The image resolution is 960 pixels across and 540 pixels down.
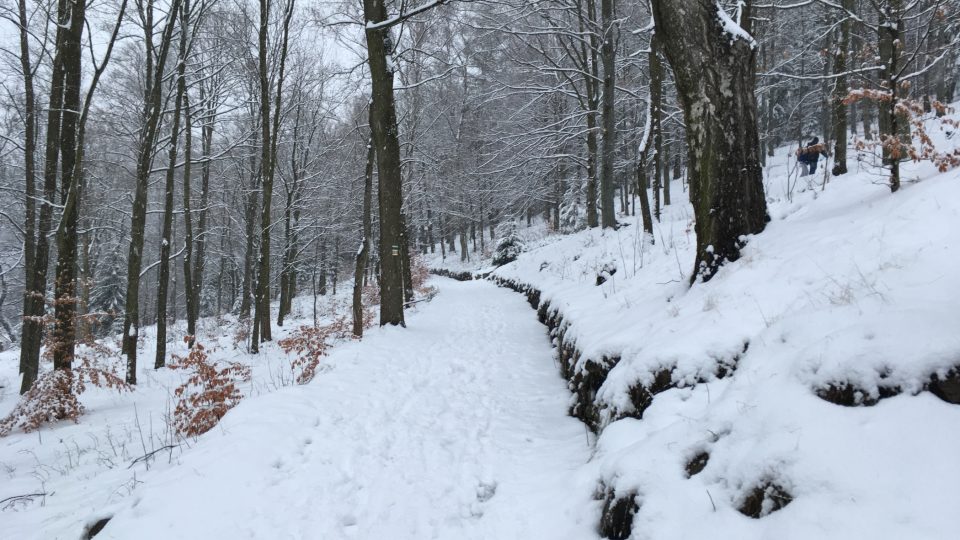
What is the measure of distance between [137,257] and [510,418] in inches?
372

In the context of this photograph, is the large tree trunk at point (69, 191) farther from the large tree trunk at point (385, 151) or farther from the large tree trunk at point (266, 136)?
the large tree trunk at point (385, 151)

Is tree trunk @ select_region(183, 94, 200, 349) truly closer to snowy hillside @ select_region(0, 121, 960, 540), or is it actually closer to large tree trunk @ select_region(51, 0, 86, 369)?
large tree trunk @ select_region(51, 0, 86, 369)

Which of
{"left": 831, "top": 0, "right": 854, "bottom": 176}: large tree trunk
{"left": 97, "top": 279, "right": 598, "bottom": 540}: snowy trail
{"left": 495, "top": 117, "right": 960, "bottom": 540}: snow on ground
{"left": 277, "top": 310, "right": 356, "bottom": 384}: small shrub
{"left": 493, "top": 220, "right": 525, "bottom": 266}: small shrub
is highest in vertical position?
{"left": 831, "top": 0, "right": 854, "bottom": 176}: large tree trunk

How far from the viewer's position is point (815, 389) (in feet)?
7.06

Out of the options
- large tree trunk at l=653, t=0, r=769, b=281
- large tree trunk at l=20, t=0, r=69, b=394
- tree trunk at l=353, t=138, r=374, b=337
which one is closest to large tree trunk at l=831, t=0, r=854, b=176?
large tree trunk at l=653, t=0, r=769, b=281

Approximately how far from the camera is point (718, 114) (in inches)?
177

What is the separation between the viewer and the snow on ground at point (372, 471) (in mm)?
3021

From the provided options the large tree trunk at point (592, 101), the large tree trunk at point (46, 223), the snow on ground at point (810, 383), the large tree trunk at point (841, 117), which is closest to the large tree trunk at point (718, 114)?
the snow on ground at point (810, 383)

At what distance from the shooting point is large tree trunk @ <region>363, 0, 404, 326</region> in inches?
345

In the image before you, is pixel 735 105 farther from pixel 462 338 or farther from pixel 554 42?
pixel 554 42

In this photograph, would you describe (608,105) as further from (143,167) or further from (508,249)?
(508,249)

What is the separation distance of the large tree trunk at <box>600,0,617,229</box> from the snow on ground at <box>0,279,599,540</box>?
360 inches

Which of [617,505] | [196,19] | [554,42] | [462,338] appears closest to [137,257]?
[196,19]

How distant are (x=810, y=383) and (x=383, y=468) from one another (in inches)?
128
